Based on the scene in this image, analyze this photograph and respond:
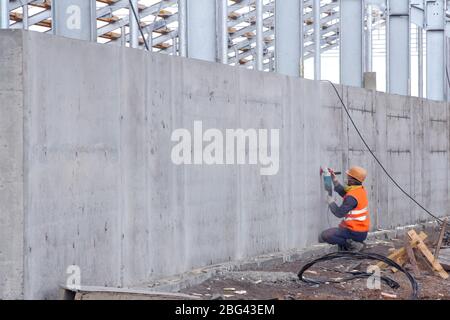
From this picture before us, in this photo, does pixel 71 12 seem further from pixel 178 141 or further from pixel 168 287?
pixel 168 287

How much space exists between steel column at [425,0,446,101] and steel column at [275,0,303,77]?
931 cm

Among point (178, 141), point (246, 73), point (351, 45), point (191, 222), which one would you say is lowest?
point (191, 222)

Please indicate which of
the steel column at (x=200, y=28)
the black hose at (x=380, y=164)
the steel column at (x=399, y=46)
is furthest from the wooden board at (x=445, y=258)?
the steel column at (x=399, y=46)

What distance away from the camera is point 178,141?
11.3m

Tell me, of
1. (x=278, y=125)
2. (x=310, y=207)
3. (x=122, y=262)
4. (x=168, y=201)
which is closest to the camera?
(x=122, y=262)

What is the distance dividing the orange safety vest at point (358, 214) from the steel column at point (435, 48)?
40.5ft

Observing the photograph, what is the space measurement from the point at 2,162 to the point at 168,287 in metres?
2.71

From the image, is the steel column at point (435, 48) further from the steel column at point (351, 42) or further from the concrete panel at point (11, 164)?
the concrete panel at point (11, 164)

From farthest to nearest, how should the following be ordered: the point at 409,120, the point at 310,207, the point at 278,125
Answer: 1. the point at 409,120
2. the point at 310,207
3. the point at 278,125

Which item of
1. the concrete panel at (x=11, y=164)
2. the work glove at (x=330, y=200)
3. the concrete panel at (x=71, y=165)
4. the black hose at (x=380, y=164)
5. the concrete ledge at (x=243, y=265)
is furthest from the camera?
the black hose at (x=380, y=164)

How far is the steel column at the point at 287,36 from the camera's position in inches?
682

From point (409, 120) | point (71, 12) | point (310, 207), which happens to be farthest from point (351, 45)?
point (71, 12)

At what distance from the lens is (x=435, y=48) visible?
87.4 ft

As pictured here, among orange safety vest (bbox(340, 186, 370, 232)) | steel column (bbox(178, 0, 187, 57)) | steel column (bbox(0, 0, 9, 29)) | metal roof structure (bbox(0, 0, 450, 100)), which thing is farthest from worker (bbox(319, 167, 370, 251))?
steel column (bbox(0, 0, 9, 29))
